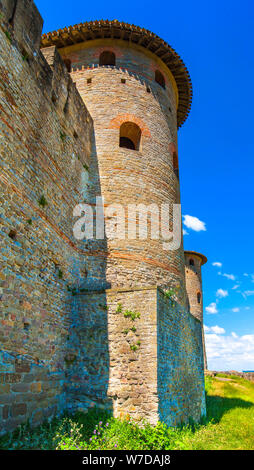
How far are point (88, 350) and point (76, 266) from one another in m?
1.92

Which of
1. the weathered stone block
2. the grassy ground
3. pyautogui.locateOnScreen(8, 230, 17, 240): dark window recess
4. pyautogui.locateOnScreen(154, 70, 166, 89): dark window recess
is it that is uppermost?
pyautogui.locateOnScreen(154, 70, 166, 89): dark window recess

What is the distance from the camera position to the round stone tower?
8484 mm

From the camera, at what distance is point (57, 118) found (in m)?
7.46

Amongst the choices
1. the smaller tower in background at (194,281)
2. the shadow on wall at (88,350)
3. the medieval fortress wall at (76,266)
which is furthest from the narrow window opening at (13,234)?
the smaller tower in background at (194,281)

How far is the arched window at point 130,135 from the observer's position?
33.4ft

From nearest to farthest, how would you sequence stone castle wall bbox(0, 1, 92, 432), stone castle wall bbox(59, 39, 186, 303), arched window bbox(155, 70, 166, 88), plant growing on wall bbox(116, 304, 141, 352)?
stone castle wall bbox(0, 1, 92, 432) → plant growing on wall bbox(116, 304, 141, 352) → stone castle wall bbox(59, 39, 186, 303) → arched window bbox(155, 70, 166, 88)

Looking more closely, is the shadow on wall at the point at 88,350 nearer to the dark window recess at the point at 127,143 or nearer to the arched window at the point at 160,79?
the dark window recess at the point at 127,143

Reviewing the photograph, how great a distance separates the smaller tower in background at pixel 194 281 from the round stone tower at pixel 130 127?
12.8 m

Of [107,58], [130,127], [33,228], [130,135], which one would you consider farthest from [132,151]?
[33,228]

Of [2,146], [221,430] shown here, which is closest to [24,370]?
[2,146]

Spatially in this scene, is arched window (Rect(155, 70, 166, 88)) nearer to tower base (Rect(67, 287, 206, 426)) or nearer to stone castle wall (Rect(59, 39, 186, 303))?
stone castle wall (Rect(59, 39, 186, 303))

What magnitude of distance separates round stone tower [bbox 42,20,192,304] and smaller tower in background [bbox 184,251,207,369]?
42.0 ft

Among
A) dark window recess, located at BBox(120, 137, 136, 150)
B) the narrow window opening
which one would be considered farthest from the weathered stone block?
dark window recess, located at BBox(120, 137, 136, 150)

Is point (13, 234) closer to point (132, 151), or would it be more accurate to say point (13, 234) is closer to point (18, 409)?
point (18, 409)
